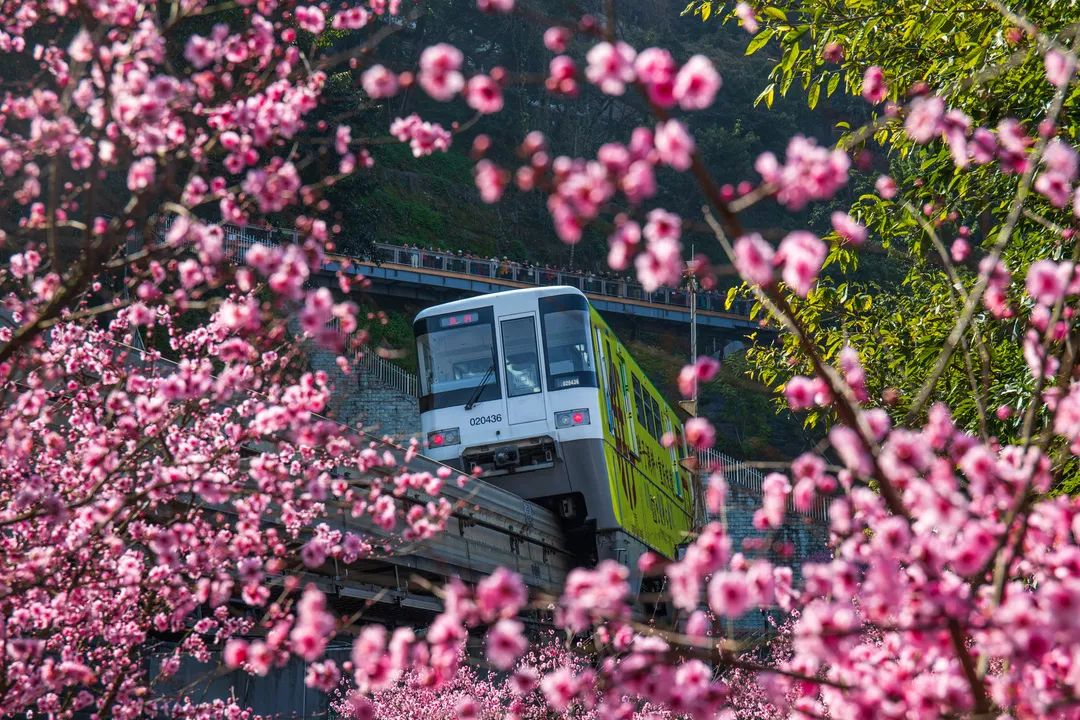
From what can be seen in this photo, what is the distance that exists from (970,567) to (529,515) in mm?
12688

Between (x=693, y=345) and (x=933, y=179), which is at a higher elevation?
(x=693, y=345)

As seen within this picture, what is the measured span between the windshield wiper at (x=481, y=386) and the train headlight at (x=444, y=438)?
0.40m

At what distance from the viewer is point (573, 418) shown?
16234 mm

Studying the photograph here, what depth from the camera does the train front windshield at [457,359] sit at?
1650 cm

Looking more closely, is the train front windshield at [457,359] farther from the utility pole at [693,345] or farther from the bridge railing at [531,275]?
the bridge railing at [531,275]

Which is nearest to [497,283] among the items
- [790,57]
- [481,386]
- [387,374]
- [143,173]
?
[387,374]

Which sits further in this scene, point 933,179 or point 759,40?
point 933,179

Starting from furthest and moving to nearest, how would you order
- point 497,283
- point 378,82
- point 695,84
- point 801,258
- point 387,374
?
point 497,283, point 387,374, point 378,82, point 801,258, point 695,84

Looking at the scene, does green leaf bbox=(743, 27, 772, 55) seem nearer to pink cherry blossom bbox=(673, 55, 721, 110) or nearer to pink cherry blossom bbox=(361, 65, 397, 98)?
pink cherry blossom bbox=(361, 65, 397, 98)

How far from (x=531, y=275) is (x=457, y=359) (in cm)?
3308

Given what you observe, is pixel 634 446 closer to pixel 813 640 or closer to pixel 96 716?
pixel 96 716

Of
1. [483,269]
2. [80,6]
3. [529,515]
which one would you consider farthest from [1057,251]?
[483,269]

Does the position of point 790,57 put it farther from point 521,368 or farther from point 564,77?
point 521,368

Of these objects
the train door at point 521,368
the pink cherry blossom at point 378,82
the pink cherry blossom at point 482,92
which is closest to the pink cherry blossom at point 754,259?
the pink cherry blossom at point 482,92
